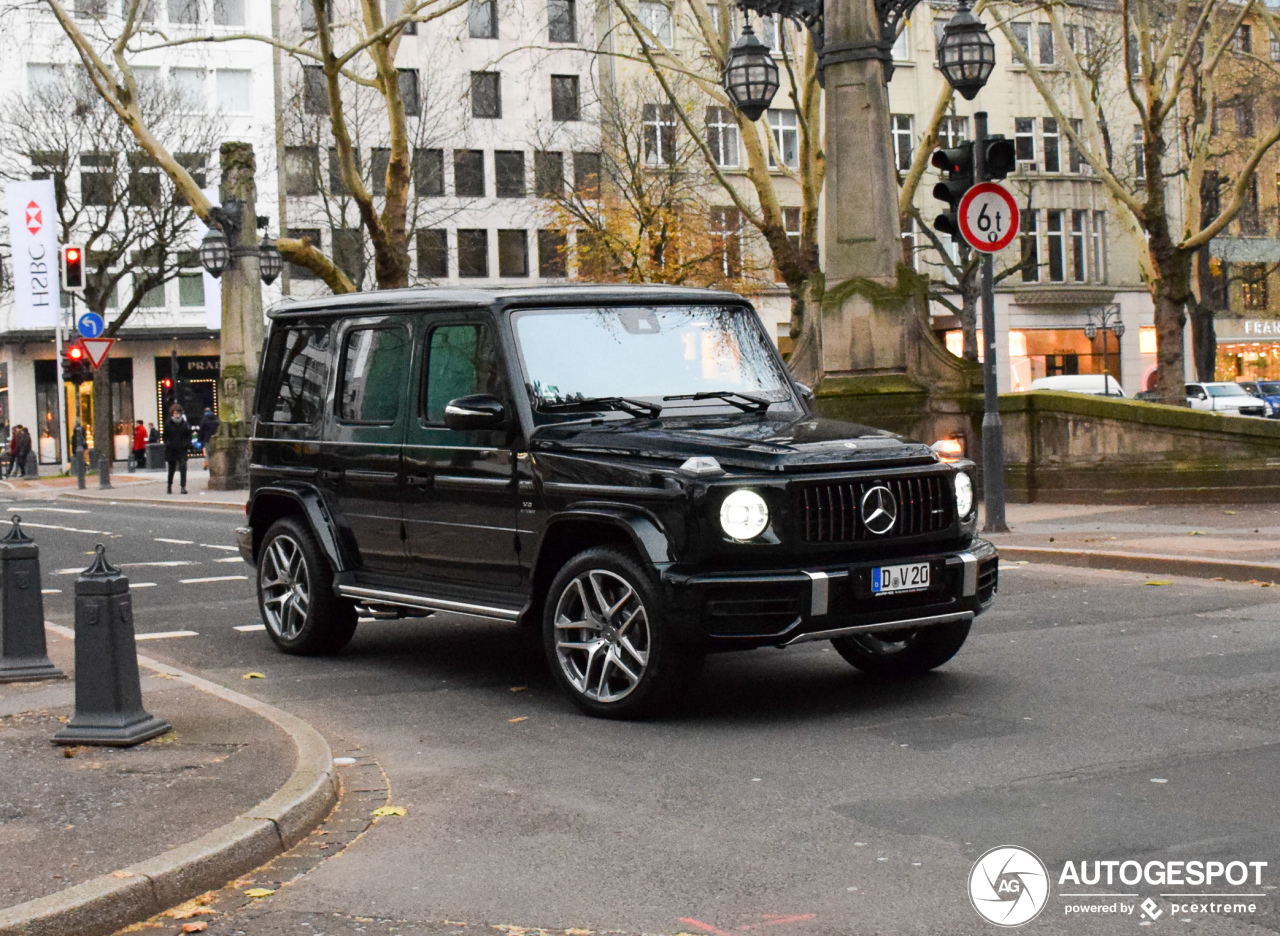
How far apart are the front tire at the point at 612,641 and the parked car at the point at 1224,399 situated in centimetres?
4503

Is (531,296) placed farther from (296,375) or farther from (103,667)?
(103,667)

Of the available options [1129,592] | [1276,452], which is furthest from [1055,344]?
[1129,592]

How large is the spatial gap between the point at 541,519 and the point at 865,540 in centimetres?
152

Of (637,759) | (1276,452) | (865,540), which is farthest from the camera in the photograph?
(1276,452)

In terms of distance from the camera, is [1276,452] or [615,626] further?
[1276,452]

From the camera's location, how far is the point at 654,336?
27.9ft

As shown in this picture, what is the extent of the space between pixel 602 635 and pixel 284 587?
10.3ft

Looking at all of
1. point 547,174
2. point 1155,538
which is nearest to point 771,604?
point 1155,538

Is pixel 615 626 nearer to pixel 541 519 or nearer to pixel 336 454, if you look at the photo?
pixel 541 519

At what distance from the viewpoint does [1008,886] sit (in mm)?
4824

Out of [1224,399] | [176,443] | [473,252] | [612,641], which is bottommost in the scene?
[612,641]

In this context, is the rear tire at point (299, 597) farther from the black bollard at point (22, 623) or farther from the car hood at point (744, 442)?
the car hood at point (744, 442)

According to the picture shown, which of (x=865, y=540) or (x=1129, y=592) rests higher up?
(x=865, y=540)

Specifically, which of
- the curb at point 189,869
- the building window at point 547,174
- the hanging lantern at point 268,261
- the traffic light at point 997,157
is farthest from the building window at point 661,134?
the curb at point 189,869
